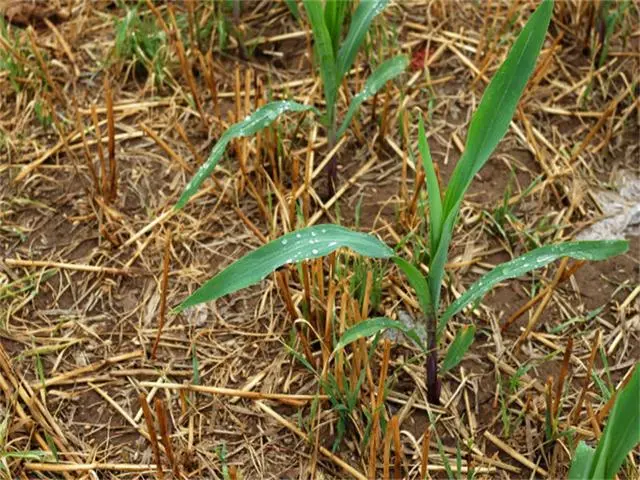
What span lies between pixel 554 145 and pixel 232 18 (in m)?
0.87

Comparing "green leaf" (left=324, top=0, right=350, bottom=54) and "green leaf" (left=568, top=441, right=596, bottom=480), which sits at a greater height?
"green leaf" (left=324, top=0, right=350, bottom=54)

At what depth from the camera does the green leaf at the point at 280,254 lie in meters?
1.24

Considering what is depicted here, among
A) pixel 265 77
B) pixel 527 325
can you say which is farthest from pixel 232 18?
pixel 527 325

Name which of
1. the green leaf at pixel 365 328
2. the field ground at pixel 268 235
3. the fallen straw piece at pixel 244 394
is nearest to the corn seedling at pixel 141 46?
the field ground at pixel 268 235

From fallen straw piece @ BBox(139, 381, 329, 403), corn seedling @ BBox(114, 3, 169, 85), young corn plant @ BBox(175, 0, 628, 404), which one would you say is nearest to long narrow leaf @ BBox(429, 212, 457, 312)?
young corn plant @ BBox(175, 0, 628, 404)

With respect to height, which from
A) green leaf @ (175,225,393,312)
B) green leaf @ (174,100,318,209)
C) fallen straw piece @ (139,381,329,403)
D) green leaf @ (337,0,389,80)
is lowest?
fallen straw piece @ (139,381,329,403)

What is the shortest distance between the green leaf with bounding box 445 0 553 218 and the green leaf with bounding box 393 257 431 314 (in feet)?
0.36

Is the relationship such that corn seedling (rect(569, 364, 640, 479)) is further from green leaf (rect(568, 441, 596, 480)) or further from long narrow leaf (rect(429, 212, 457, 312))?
long narrow leaf (rect(429, 212, 457, 312))

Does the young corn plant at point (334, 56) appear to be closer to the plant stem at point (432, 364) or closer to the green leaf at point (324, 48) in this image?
the green leaf at point (324, 48)

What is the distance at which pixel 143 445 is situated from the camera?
1461mm

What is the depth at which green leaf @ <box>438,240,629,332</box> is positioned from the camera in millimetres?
1287

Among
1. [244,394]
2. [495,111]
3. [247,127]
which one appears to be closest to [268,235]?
[247,127]

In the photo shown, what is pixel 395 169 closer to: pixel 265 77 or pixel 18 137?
pixel 265 77

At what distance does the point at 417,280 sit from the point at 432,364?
192 millimetres
